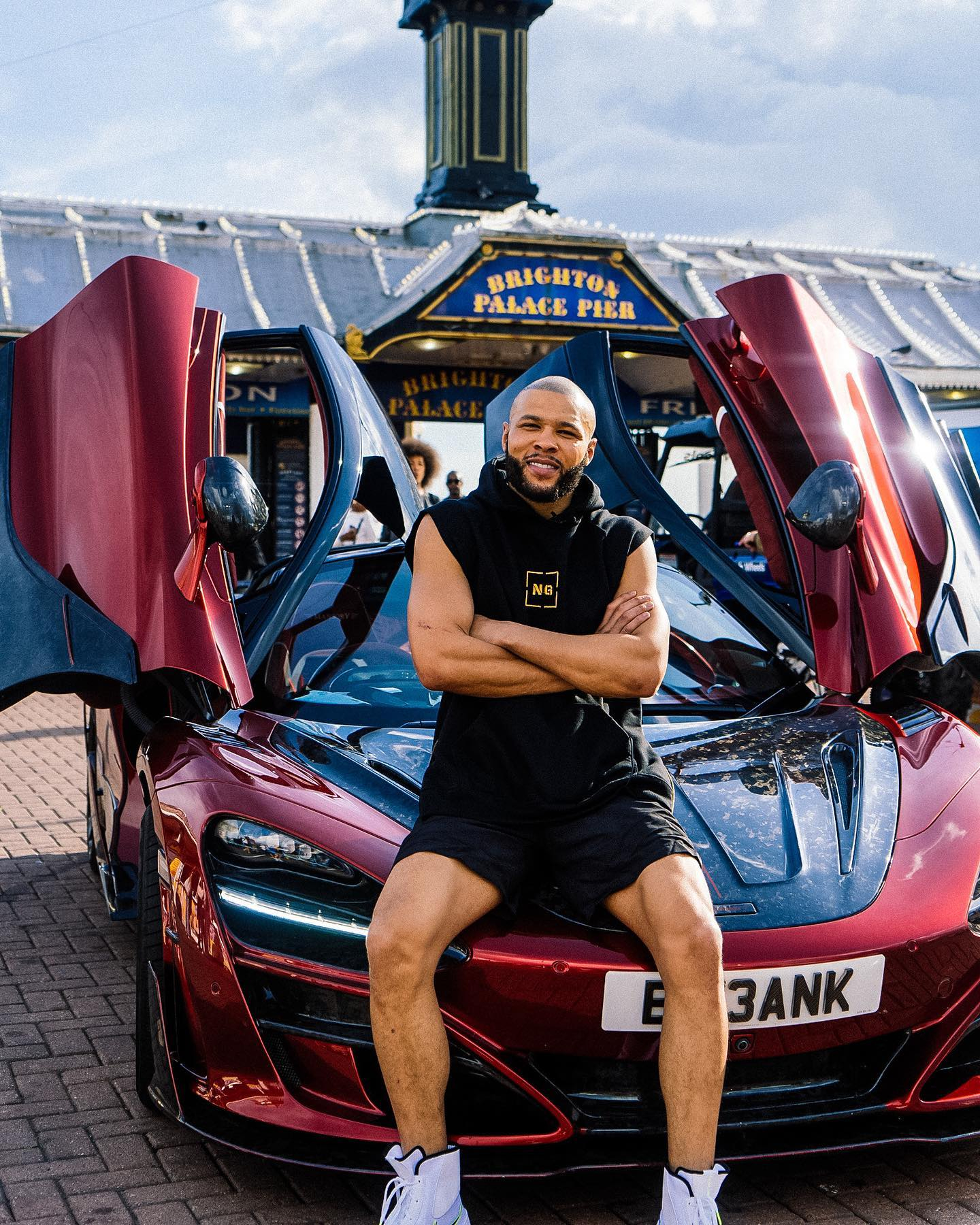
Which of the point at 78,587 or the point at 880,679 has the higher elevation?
the point at 78,587

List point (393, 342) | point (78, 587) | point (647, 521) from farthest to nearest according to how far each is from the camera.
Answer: point (393, 342)
point (647, 521)
point (78, 587)

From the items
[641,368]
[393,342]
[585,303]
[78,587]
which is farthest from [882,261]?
[78,587]

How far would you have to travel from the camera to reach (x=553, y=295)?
1438cm

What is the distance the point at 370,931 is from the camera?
→ 2453mm

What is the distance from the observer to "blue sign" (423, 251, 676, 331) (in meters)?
14.0

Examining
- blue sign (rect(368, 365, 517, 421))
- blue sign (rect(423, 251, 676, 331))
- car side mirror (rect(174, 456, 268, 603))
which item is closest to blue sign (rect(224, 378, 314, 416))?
blue sign (rect(368, 365, 517, 421))

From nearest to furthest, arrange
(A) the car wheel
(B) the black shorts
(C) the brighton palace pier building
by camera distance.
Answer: (B) the black shorts → (A) the car wheel → (C) the brighton palace pier building

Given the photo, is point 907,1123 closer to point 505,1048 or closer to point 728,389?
point 505,1048

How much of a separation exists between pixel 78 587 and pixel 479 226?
12.0 metres

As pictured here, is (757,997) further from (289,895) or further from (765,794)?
(289,895)

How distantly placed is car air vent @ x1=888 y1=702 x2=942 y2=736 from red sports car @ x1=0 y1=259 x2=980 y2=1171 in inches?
0.5

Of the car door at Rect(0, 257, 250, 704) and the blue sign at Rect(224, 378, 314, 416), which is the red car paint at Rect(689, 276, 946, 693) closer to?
the car door at Rect(0, 257, 250, 704)

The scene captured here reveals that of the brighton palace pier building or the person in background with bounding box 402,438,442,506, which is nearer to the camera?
the person in background with bounding box 402,438,442,506

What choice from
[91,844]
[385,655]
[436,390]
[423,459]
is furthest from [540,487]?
[436,390]
